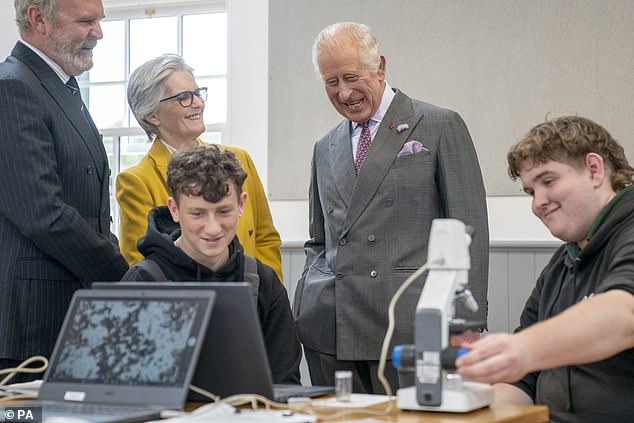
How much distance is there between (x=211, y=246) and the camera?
2.17 metres

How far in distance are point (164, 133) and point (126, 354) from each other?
1338mm

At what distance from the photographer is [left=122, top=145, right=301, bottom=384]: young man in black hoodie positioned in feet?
7.09

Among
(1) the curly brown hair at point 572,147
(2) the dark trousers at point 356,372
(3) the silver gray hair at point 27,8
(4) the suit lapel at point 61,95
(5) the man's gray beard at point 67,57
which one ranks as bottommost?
(2) the dark trousers at point 356,372

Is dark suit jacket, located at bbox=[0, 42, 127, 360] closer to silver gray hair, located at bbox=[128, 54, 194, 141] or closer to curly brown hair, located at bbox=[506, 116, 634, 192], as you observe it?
silver gray hair, located at bbox=[128, 54, 194, 141]

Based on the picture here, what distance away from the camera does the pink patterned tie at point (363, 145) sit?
8.91 ft

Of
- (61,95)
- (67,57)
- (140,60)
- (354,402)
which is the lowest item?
(354,402)

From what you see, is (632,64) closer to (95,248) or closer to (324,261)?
(324,261)

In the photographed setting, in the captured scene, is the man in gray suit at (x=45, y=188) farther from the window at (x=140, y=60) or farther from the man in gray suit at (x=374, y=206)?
the window at (x=140, y=60)

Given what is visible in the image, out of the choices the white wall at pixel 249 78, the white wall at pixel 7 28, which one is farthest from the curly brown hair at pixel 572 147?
the white wall at pixel 7 28

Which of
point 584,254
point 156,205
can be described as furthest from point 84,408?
point 156,205

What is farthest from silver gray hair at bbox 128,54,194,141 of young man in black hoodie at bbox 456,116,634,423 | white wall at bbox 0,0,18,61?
white wall at bbox 0,0,18,61

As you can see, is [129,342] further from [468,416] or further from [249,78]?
[249,78]

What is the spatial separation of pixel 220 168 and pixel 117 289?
561mm

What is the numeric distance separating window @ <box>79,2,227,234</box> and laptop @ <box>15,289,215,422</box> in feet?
9.18
